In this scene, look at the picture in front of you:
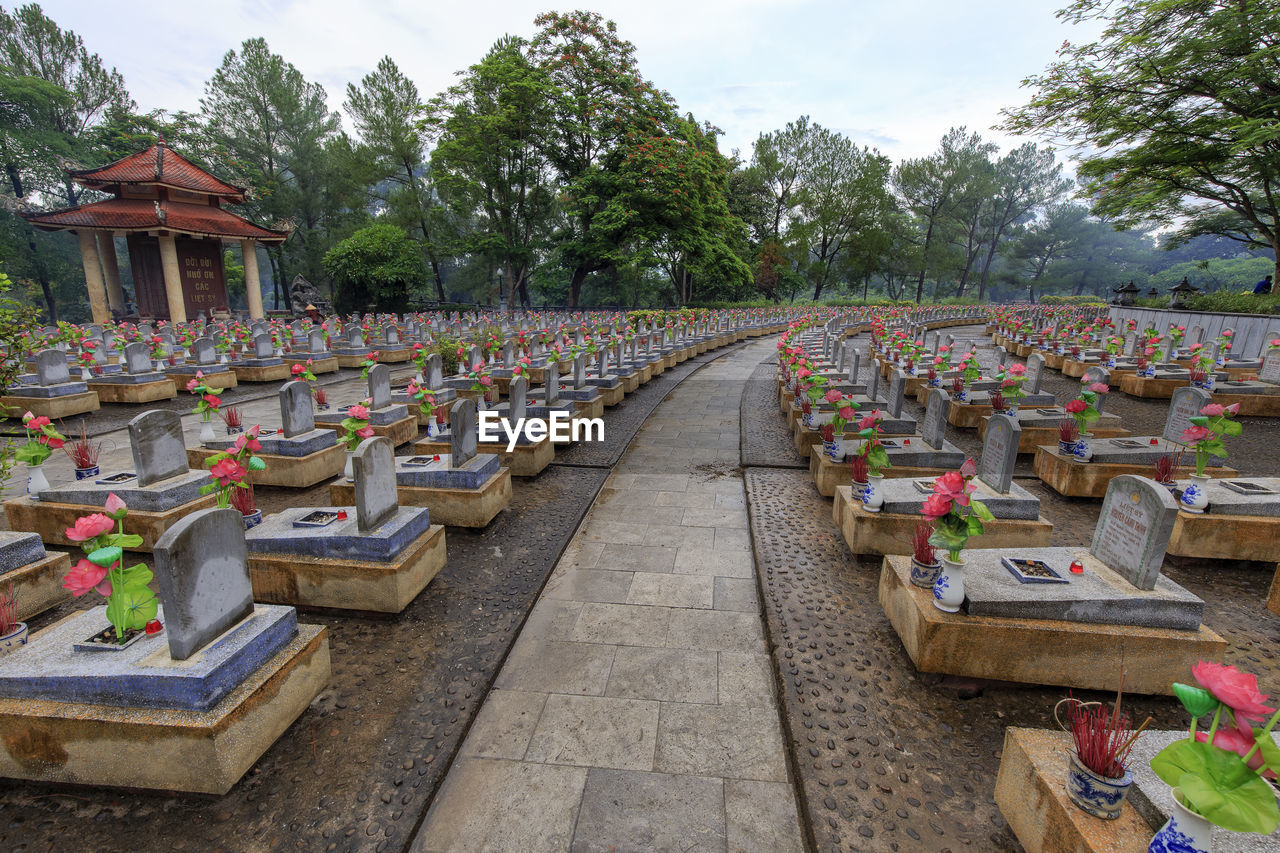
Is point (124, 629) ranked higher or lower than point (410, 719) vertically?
higher

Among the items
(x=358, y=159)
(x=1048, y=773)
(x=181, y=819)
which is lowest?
(x=181, y=819)

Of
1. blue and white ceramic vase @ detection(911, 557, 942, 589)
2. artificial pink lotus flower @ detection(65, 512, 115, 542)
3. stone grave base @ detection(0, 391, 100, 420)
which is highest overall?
artificial pink lotus flower @ detection(65, 512, 115, 542)

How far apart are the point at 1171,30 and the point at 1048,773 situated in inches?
1000

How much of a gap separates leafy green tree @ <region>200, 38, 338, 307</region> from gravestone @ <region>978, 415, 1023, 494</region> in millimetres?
43539

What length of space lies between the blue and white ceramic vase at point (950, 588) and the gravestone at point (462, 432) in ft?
15.1

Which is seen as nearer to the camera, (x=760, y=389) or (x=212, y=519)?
(x=212, y=519)

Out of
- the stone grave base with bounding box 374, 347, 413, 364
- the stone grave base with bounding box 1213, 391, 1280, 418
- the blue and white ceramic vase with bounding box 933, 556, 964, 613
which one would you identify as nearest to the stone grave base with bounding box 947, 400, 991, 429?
the stone grave base with bounding box 1213, 391, 1280, 418

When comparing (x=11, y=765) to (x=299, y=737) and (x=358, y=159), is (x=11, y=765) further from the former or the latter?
(x=358, y=159)

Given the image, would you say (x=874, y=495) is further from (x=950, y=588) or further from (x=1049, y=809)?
(x=1049, y=809)

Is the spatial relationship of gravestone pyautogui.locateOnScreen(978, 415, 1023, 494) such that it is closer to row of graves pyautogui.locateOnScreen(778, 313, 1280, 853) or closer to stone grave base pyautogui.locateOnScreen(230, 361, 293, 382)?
row of graves pyautogui.locateOnScreen(778, 313, 1280, 853)

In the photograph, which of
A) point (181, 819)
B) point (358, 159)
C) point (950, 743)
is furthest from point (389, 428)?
point (358, 159)

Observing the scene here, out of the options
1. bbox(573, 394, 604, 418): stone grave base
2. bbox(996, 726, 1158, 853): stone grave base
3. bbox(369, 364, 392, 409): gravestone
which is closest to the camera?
bbox(996, 726, 1158, 853): stone grave base

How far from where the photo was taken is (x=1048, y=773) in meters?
2.35

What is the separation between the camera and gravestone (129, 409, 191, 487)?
17.1ft
